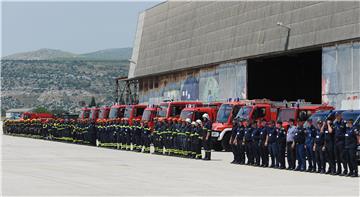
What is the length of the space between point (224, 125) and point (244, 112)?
104cm

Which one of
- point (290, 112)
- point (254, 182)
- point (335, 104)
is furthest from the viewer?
point (335, 104)

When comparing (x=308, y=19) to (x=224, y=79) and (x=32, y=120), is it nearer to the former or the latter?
(x=224, y=79)

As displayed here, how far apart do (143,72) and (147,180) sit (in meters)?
48.2

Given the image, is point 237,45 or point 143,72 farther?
point 143,72

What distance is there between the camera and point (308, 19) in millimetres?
41188

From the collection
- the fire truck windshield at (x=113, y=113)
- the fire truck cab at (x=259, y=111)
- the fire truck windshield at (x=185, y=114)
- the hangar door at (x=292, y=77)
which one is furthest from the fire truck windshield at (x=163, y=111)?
the hangar door at (x=292, y=77)

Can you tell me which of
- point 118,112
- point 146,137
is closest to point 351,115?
point 146,137

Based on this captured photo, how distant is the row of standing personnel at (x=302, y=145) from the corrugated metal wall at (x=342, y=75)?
13.4 meters

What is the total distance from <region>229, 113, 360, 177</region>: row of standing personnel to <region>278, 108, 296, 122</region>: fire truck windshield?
506cm

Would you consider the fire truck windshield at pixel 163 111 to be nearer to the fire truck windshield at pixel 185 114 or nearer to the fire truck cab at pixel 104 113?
the fire truck windshield at pixel 185 114

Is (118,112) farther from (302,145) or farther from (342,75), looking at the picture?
(302,145)

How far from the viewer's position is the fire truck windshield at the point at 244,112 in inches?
1222

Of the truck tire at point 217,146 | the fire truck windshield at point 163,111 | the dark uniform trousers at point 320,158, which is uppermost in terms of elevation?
the fire truck windshield at point 163,111

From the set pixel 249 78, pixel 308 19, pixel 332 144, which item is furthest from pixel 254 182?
pixel 249 78
